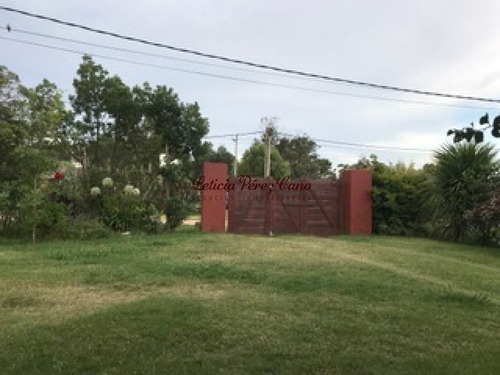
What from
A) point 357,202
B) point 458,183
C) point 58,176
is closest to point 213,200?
point 58,176

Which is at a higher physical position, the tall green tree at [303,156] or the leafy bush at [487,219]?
the tall green tree at [303,156]

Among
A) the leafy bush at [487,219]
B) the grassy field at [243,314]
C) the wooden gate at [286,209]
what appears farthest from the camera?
the wooden gate at [286,209]

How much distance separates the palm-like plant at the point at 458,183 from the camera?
14547 mm

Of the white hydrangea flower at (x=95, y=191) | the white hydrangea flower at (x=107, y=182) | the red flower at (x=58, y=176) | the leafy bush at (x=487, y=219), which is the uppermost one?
the red flower at (x=58, y=176)

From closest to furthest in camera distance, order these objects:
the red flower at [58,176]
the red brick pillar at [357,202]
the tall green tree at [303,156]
A: the red flower at [58,176], the red brick pillar at [357,202], the tall green tree at [303,156]

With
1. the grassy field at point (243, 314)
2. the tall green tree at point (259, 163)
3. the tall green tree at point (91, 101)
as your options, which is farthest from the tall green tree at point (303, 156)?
the grassy field at point (243, 314)

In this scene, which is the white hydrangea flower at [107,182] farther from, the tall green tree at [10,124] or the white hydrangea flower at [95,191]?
the tall green tree at [10,124]

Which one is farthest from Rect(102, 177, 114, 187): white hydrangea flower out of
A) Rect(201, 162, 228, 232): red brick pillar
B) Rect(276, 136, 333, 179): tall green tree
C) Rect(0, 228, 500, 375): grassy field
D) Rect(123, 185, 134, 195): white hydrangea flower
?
Rect(276, 136, 333, 179): tall green tree

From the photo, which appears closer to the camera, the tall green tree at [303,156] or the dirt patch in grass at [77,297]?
the dirt patch in grass at [77,297]

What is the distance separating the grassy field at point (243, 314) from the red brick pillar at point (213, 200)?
16.4ft

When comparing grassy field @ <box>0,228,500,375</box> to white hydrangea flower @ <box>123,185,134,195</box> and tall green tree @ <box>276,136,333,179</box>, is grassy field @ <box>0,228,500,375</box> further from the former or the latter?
tall green tree @ <box>276,136,333,179</box>

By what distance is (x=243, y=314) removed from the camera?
568 cm

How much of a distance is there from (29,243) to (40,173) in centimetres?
190

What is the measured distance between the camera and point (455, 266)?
989 centimetres
